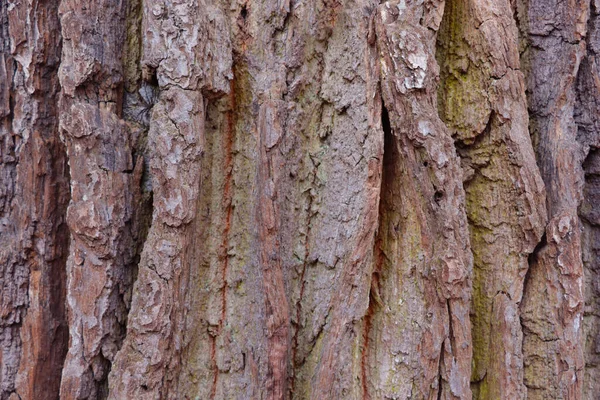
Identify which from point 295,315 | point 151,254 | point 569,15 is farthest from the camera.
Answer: point 569,15

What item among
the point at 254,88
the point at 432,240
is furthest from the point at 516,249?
the point at 254,88

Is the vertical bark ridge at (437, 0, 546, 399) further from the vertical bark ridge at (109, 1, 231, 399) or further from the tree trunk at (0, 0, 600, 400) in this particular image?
the vertical bark ridge at (109, 1, 231, 399)

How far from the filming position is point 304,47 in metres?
2.01

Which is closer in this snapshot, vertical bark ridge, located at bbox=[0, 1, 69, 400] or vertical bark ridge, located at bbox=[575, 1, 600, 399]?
vertical bark ridge, located at bbox=[0, 1, 69, 400]

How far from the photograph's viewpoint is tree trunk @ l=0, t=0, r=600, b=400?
72.3 inches

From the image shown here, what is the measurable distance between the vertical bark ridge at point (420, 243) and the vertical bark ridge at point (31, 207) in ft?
4.07

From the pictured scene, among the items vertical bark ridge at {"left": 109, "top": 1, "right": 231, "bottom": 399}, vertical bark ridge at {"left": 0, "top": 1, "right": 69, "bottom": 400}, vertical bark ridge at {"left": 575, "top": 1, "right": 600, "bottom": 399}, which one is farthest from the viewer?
vertical bark ridge at {"left": 575, "top": 1, "right": 600, "bottom": 399}

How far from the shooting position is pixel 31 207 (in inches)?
77.5

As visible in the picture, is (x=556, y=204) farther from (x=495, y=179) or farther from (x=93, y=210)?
(x=93, y=210)

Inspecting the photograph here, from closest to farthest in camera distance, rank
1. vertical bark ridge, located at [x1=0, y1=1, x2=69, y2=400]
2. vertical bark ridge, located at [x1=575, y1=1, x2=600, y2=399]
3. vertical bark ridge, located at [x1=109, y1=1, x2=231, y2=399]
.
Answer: vertical bark ridge, located at [x1=109, y1=1, x2=231, y2=399] → vertical bark ridge, located at [x1=0, y1=1, x2=69, y2=400] → vertical bark ridge, located at [x1=575, y1=1, x2=600, y2=399]

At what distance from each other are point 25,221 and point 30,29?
2.41 feet

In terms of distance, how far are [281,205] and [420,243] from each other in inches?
21.0

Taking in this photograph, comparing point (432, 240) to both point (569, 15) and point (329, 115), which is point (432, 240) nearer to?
point (329, 115)

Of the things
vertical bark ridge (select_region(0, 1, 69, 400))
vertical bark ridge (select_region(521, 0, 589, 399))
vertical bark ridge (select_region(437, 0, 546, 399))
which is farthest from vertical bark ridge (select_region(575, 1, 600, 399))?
vertical bark ridge (select_region(0, 1, 69, 400))
